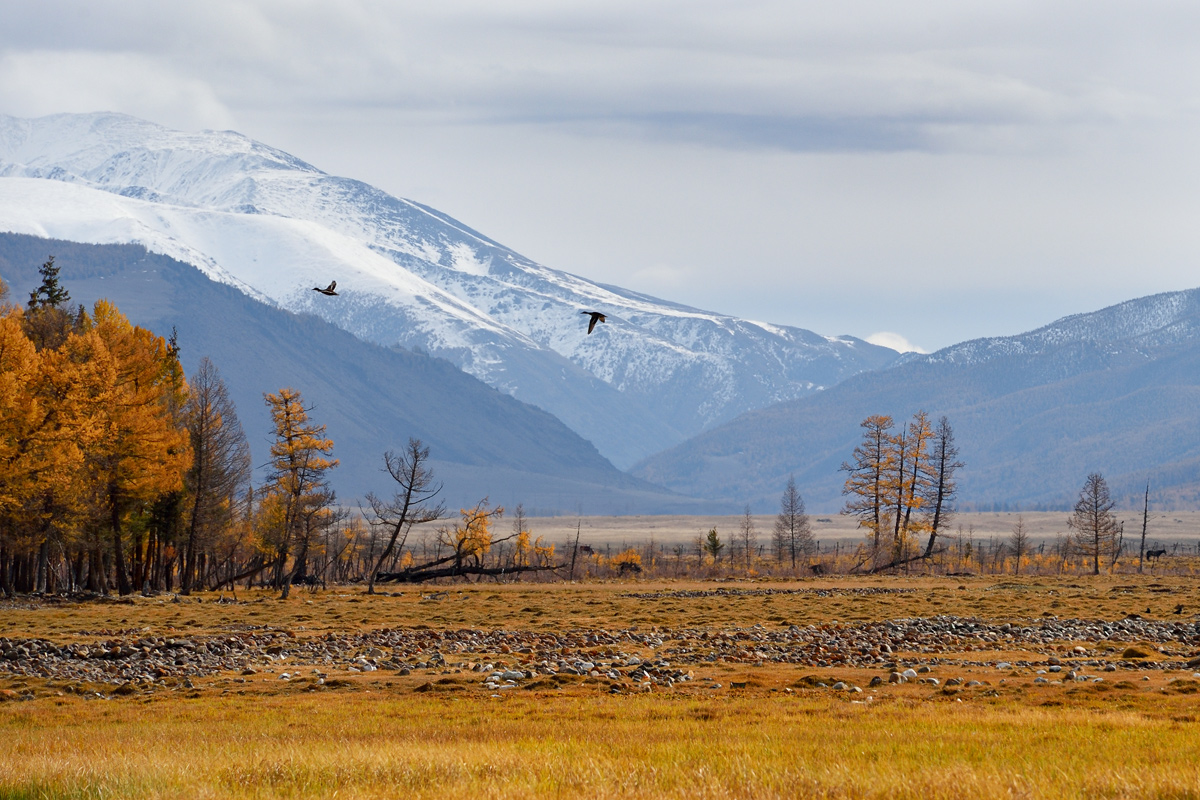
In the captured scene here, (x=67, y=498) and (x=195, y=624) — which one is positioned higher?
(x=67, y=498)

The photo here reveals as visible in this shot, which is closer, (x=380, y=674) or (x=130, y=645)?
(x=380, y=674)

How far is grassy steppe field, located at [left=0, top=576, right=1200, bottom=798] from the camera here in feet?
45.1

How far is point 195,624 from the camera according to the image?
1636 inches

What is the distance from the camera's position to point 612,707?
2205cm

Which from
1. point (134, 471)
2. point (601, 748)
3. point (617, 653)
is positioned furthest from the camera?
point (134, 471)

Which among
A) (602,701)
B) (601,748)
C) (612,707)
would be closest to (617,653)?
(602,701)

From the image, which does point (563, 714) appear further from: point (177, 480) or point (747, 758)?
point (177, 480)

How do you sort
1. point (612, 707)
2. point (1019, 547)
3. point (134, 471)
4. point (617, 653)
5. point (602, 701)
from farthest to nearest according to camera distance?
point (1019, 547) → point (134, 471) → point (617, 653) → point (602, 701) → point (612, 707)

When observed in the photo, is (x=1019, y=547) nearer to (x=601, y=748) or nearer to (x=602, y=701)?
(x=602, y=701)

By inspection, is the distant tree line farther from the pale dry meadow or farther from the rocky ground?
the rocky ground

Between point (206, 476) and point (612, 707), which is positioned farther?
point (206, 476)

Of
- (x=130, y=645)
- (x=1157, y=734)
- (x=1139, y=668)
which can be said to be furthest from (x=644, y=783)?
(x=130, y=645)

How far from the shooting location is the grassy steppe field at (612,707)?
13742 mm

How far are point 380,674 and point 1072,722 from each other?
1687 centimetres
